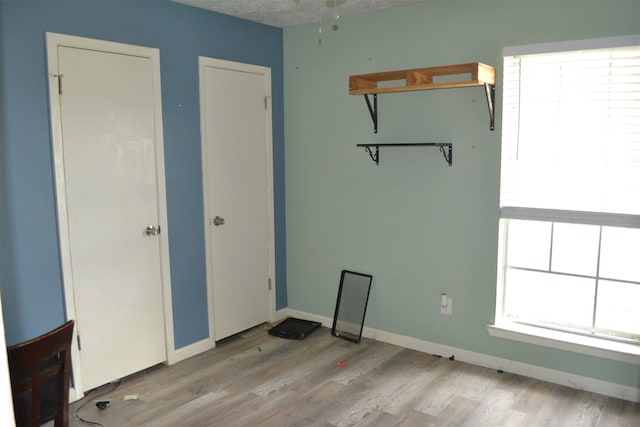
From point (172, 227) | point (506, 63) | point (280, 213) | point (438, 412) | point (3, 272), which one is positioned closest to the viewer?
point (3, 272)

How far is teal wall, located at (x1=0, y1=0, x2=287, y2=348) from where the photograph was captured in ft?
8.86


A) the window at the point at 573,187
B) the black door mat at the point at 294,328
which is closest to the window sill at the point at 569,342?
the window at the point at 573,187

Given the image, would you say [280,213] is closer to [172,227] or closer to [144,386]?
[172,227]

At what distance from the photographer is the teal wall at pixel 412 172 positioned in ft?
10.5

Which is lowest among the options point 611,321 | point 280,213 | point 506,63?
point 611,321

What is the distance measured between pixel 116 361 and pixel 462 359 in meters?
2.33

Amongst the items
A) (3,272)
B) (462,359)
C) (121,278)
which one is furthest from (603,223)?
(3,272)

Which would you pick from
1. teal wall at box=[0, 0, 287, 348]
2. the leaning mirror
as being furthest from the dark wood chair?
the leaning mirror

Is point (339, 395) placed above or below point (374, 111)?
below

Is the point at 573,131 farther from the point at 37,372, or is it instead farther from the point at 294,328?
the point at 37,372

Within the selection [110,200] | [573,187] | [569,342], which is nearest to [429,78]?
[573,187]

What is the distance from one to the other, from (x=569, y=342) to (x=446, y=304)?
822 millimetres

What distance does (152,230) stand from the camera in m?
3.41

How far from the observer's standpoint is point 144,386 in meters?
3.29
